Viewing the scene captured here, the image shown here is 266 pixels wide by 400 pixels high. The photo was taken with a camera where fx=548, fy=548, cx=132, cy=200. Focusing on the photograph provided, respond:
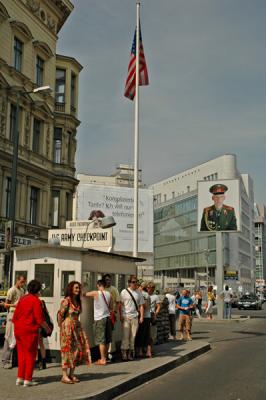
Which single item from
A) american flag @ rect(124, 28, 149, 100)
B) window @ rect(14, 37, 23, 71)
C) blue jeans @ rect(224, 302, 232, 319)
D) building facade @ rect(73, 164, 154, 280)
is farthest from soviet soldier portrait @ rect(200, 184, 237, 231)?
building facade @ rect(73, 164, 154, 280)

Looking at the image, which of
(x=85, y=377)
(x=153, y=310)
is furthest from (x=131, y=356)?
(x=153, y=310)

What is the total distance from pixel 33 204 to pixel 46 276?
62.6ft

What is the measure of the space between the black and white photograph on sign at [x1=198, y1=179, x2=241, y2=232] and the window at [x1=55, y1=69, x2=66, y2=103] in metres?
10.2

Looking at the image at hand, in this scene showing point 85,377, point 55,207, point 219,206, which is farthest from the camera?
point 55,207

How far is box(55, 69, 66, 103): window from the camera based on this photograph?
1337 inches

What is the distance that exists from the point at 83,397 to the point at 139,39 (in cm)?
1515

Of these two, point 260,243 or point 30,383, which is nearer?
point 30,383

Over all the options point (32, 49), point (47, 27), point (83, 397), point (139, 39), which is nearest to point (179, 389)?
point (83, 397)

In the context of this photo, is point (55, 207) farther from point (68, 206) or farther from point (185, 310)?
point (185, 310)

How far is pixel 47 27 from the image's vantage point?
32000 mm

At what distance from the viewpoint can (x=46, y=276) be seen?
11.5m

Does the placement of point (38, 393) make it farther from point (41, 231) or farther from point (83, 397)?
point (41, 231)

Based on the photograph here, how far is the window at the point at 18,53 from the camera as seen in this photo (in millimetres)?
28703

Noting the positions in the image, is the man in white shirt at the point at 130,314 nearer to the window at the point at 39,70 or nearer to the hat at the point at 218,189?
the hat at the point at 218,189
